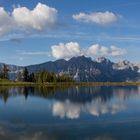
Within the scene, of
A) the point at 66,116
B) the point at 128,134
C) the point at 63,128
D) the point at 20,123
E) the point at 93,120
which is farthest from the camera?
the point at 66,116

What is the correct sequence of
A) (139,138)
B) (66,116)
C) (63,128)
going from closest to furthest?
1. (139,138)
2. (63,128)
3. (66,116)

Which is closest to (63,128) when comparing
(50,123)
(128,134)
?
(50,123)

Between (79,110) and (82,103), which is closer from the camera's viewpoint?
(79,110)

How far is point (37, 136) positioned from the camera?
46.5 metres

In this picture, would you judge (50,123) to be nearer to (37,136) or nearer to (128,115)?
(37,136)

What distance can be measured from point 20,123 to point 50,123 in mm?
5101

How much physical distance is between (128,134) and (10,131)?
17.2 m

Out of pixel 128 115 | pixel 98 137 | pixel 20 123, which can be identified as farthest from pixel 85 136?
pixel 128 115

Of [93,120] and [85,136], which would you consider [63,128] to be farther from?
[93,120]

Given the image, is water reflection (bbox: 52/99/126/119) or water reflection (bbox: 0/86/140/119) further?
water reflection (bbox: 0/86/140/119)

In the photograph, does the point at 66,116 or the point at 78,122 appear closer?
the point at 78,122

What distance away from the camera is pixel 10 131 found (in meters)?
50.6

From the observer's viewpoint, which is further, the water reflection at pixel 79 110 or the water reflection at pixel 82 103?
the water reflection at pixel 82 103

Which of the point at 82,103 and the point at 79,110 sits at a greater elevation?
the point at 82,103
